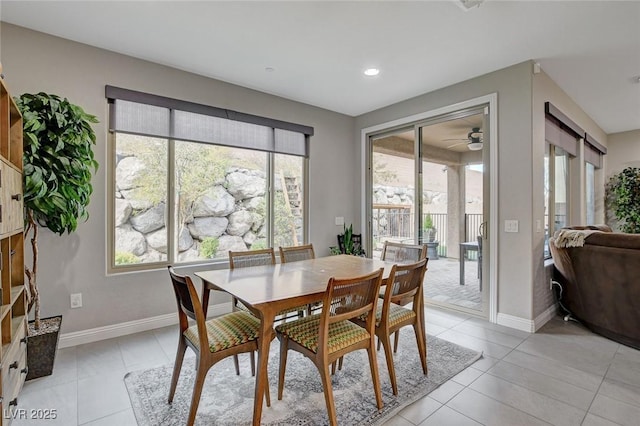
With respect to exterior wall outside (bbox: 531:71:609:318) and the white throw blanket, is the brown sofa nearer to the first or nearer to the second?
the white throw blanket

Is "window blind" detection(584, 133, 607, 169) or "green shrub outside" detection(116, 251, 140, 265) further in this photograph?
"window blind" detection(584, 133, 607, 169)

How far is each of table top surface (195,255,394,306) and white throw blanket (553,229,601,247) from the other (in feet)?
6.43

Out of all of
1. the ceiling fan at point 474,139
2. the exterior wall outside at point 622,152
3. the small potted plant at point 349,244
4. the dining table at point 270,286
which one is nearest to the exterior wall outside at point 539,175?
the ceiling fan at point 474,139

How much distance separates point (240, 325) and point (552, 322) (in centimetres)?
334

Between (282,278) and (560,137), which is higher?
(560,137)

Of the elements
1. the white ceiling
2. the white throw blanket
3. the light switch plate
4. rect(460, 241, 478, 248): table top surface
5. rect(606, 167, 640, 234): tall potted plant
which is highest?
the white ceiling

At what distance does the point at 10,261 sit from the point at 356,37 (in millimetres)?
2911

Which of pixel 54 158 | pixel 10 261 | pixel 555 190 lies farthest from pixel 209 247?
pixel 555 190

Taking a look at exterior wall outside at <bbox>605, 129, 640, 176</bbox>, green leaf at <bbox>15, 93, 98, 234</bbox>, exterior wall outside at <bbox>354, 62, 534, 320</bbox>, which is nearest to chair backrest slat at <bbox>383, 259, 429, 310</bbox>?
exterior wall outside at <bbox>354, 62, 534, 320</bbox>

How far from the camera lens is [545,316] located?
339 cm

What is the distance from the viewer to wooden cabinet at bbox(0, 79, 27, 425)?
1604mm

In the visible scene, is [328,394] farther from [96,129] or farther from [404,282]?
[96,129]

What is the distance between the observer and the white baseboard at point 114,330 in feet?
9.05

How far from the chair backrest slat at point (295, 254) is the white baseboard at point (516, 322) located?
2087 mm
